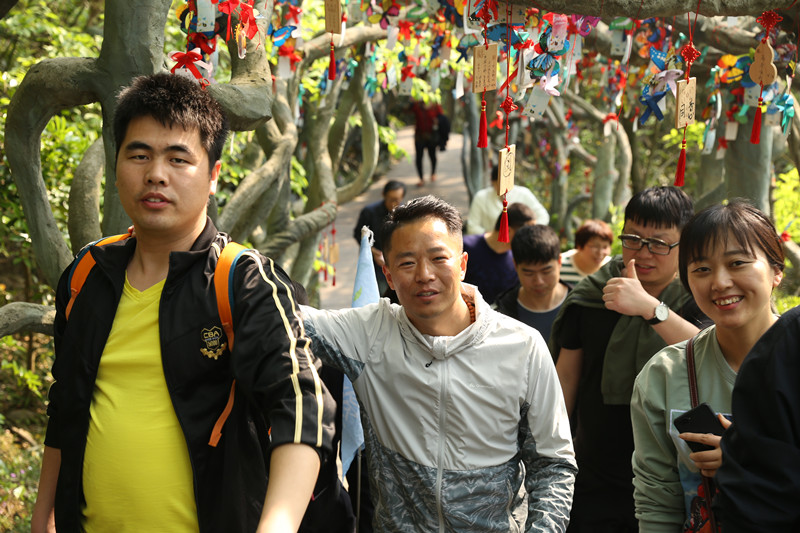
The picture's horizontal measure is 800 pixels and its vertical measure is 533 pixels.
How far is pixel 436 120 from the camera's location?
16766mm

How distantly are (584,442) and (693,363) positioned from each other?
1.04 meters

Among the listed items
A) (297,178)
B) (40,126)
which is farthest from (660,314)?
(297,178)

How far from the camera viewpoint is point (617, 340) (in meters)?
3.20

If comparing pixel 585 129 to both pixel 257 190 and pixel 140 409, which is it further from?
pixel 140 409

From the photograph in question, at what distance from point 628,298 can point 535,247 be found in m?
1.30

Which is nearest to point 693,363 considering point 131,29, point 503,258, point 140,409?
point 140,409

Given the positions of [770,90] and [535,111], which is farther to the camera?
[770,90]

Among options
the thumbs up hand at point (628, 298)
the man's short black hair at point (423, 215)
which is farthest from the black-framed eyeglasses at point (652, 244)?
the man's short black hair at point (423, 215)

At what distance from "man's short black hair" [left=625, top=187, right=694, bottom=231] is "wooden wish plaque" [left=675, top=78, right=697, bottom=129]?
411 mm

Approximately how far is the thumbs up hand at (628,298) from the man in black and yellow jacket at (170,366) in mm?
1533

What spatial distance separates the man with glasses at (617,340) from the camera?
314 centimetres

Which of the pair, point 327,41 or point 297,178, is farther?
point 297,178

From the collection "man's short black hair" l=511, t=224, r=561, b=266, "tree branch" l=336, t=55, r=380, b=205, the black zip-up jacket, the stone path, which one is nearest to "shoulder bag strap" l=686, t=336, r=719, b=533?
the black zip-up jacket

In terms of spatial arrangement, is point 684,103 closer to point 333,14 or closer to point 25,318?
point 333,14
